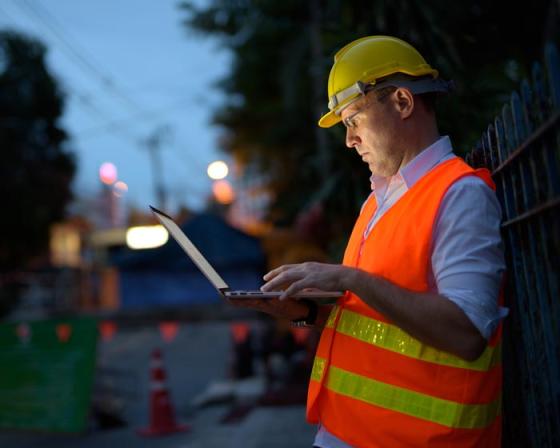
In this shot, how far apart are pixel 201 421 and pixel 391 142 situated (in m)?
8.79

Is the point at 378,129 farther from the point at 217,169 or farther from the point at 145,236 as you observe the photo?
the point at 217,169

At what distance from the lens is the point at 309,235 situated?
9.45 m

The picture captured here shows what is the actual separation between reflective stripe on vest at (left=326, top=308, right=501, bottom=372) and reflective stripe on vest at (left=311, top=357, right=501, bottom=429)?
3.7 inches

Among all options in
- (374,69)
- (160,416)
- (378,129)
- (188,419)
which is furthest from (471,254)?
(188,419)

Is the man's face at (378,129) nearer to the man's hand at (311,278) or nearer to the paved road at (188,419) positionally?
the man's hand at (311,278)

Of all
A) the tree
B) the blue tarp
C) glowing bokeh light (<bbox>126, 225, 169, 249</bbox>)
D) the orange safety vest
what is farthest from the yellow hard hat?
the tree

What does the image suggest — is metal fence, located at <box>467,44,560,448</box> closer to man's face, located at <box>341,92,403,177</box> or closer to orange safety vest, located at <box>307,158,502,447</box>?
orange safety vest, located at <box>307,158,502,447</box>

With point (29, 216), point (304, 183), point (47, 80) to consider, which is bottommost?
point (304, 183)

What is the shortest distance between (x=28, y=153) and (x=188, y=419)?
61.6 feet

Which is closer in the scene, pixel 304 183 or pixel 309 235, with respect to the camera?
pixel 309 235

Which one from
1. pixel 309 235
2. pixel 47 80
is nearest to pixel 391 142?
pixel 309 235

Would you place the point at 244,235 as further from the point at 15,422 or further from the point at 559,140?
the point at 559,140

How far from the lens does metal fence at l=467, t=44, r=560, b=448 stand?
1590mm

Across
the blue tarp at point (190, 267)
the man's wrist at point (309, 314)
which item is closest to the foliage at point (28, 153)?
the blue tarp at point (190, 267)
